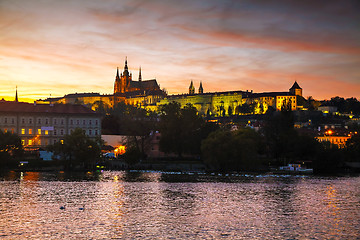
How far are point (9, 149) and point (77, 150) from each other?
1082cm

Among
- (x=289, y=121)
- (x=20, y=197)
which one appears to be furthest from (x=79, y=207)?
(x=289, y=121)

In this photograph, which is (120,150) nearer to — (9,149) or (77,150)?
(77,150)

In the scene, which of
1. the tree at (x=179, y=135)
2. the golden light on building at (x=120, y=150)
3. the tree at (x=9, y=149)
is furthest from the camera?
the golden light on building at (x=120, y=150)

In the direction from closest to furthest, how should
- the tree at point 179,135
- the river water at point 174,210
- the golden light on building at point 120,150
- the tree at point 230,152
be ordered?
the river water at point 174,210 < the tree at point 230,152 < the tree at point 179,135 < the golden light on building at point 120,150

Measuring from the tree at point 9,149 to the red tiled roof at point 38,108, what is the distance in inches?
859

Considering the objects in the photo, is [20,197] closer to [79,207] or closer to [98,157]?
[79,207]

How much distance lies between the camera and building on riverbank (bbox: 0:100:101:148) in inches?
4213

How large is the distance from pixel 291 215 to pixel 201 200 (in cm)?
1055

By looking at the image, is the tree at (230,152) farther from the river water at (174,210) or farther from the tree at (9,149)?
the tree at (9,149)

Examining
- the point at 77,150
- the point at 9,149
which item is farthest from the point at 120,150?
the point at 9,149

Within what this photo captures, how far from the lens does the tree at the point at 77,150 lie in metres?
85.9

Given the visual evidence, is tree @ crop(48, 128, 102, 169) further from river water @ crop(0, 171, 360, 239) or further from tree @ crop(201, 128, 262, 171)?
tree @ crop(201, 128, 262, 171)

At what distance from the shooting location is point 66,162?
87.3 metres

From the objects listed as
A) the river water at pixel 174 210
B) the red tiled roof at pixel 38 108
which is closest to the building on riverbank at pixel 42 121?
the red tiled roof at pixel 38 108
